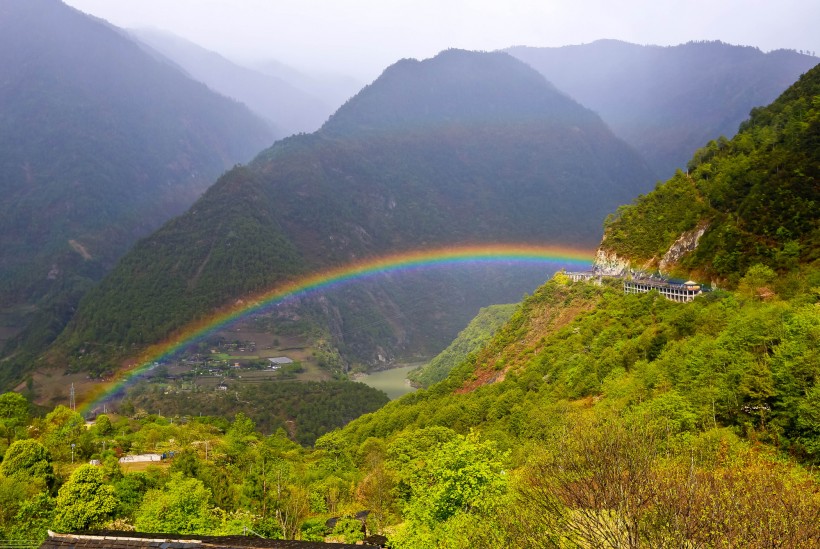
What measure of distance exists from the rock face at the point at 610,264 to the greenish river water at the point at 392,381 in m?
66.3

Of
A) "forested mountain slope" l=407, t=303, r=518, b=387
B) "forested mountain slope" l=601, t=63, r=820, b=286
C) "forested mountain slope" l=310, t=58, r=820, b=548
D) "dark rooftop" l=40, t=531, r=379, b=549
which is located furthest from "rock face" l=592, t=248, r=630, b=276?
"dark rooftop" l=40, t=531, r=379, b=549

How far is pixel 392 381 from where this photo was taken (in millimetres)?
147500

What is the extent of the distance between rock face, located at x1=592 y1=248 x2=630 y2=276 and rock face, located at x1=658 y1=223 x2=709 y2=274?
273 inches

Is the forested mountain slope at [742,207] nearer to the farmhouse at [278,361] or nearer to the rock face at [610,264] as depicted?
the rock face at [610,264]

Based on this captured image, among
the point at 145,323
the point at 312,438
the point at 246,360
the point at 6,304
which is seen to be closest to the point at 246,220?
the point at 145,323

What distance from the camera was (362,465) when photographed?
46656mm

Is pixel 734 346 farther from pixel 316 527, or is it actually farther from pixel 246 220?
pixel 246 220

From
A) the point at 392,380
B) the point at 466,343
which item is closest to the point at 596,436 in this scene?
the point at 466,343

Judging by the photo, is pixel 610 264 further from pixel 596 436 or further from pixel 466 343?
pixel 466 343

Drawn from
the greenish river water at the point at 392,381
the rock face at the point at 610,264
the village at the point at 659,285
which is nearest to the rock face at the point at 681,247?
the village at the point at 659,285

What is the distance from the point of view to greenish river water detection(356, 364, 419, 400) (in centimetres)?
12875

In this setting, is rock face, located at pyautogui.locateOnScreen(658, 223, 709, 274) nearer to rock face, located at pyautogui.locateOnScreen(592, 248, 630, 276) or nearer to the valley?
rock face, located at pyautogui.locateOnScreen(592, 248, 630, 276)

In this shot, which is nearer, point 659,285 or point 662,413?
point 662,413

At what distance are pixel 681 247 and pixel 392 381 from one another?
104672 mm
